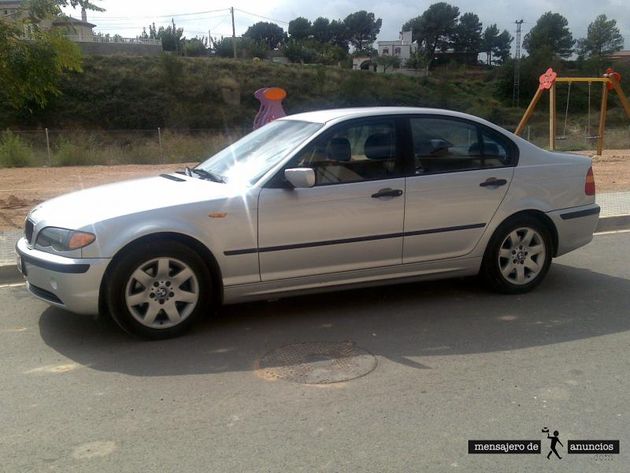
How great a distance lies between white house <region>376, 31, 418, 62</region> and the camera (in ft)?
348

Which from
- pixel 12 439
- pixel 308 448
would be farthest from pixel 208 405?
pixel 12 439

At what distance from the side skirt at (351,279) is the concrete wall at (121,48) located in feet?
185

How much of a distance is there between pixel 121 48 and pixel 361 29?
69.2 meters

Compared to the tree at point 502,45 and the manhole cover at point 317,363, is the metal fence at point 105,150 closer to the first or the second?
the manhole cover at point 317,363

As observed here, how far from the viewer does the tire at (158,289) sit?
15.0ft

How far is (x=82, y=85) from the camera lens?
45.5 meters

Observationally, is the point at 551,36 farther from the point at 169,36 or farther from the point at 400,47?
the point at 169,36

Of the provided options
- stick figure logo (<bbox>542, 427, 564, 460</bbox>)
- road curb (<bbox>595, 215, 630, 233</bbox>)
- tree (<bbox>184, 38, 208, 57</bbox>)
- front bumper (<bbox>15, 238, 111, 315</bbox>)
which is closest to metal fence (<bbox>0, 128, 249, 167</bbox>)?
road curb (<bbox>595, 215, 630, 233</bbox>)

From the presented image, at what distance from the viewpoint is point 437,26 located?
111188 millimetres

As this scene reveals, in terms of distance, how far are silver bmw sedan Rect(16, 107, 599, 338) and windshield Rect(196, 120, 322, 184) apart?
0.02 meters

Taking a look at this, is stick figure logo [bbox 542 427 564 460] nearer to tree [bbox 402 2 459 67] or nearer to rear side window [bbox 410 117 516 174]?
rear side window [bbox 410 117 516 174]

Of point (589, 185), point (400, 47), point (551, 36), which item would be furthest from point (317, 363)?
point (400, 47)

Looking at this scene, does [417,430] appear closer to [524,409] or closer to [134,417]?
[524,409]

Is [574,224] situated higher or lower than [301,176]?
lower
